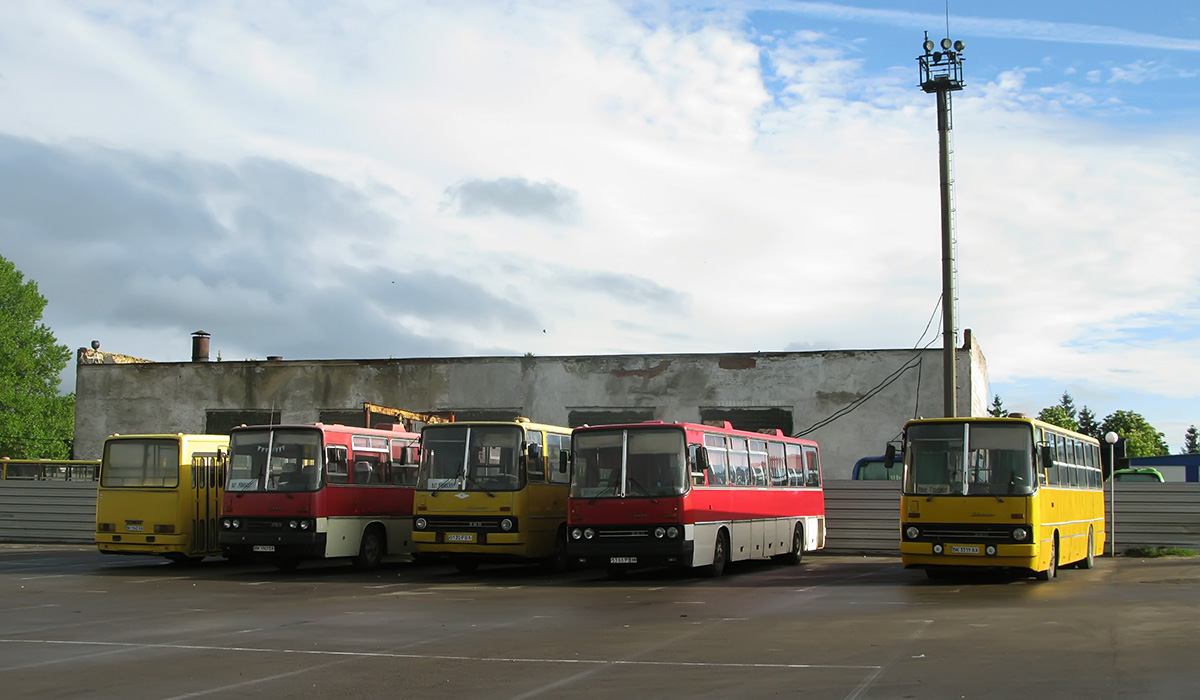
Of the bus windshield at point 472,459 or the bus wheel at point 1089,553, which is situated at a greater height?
the bus windshield at point 472,459

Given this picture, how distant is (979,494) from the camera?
18.5m

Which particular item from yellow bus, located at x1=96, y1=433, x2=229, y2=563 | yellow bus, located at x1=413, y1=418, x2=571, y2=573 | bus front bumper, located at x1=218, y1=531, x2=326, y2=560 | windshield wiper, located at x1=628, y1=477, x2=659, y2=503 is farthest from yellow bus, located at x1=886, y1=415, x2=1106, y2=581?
yellow bus, located at x1=96, y1=433, x2=229, y2=563

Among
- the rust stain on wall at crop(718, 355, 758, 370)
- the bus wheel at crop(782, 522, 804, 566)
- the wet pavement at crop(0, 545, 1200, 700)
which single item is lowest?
the wet pavement at crop(0, 545, 1200, 700)

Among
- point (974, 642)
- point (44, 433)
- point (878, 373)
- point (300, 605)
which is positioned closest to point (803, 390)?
point (878, 373)

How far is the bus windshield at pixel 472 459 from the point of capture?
22141 mm

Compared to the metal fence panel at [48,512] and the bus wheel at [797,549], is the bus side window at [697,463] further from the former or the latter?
the metal fence panel at [48,512]

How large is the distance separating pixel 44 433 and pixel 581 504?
48.5 meters

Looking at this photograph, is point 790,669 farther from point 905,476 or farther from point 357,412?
point 357,412

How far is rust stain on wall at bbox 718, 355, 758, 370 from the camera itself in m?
38.2

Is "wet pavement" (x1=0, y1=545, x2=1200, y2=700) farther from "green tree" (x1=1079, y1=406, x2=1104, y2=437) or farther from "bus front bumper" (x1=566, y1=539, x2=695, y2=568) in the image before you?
"green tree" (x1=1079, y1=406, x2=1104, y2=437)

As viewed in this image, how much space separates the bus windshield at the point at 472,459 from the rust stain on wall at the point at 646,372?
17.1m

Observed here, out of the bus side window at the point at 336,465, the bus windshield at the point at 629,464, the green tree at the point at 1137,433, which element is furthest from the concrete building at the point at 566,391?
the green tree at the point at 1137,433

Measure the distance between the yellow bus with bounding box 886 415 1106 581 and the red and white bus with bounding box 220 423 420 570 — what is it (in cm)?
1015

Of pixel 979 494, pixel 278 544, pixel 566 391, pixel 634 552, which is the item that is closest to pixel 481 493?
pixel 634 552
